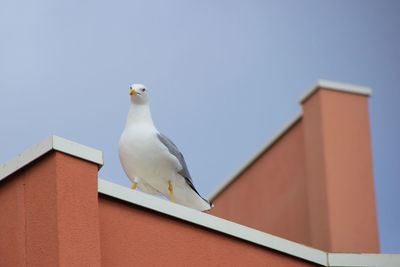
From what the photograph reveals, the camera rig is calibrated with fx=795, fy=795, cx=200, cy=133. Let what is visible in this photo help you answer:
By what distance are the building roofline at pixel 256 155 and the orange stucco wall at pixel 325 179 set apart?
7 cm

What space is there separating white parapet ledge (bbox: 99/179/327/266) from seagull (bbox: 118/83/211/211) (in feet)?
1.87

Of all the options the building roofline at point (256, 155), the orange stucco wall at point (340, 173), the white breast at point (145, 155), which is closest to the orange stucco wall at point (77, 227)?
the white breast at point (145, 155)

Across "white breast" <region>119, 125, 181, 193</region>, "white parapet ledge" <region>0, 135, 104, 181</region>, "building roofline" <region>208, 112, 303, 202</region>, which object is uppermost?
"building roofline" <region>208, 112, 303, 202</region>

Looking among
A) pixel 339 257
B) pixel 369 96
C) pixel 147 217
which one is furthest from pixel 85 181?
pixel 369 96

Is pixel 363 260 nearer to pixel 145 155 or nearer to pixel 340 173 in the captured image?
pixel 145 155

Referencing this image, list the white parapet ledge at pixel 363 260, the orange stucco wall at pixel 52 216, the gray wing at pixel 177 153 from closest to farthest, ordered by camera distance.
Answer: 1. the orange stucco wall at pixel 52 216
2. the gray wing at pixel 177 153
3. the white parapet ledge at pixel 363 260

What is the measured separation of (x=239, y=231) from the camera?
713 centimetres

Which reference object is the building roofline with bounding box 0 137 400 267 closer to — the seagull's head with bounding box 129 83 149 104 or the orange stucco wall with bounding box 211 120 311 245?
the seagull's head with bounding box 129 83 149 104

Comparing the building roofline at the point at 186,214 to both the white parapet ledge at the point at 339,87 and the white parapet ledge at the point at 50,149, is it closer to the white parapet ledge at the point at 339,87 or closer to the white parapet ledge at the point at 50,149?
the white parapet ledge at the point at 50,149

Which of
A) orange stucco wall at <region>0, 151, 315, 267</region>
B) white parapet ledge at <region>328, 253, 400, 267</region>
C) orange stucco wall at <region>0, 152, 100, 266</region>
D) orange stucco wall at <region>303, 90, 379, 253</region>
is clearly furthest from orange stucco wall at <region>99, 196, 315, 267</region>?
orange stucco wall at <region>303, 90, 379, 253</region>

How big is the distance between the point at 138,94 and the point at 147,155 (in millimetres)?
593

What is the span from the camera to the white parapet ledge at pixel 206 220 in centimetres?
628

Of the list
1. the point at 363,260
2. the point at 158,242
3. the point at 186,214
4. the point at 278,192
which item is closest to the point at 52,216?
the point at 158,242

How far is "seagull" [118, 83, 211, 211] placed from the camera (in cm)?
701
